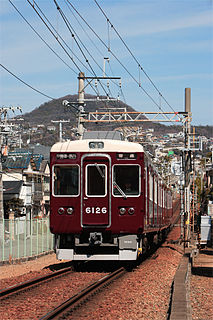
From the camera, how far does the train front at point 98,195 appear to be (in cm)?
1358

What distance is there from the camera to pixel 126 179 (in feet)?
44.8

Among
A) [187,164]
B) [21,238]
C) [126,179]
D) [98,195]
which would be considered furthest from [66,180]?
[187,164]

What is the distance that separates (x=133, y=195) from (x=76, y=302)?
4.73 m

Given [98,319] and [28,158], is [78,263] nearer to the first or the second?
[98,319]

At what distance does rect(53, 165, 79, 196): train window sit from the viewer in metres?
13.6

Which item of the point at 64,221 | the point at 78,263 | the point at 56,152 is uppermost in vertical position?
the point at 56,152

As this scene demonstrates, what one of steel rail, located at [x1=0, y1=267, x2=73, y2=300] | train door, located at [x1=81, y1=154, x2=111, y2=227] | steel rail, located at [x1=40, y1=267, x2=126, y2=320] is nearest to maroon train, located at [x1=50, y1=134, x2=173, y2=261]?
train door, located at [x1=81, y1=154, x2=111, y2=227]

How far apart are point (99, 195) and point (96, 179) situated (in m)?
0.40

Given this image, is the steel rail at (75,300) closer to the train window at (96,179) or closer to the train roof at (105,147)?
the train window at (96,179)

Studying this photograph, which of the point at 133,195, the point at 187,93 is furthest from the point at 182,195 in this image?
the point at 133,195

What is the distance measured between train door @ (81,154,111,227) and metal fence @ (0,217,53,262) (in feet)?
19.8

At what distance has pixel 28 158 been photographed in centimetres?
4556

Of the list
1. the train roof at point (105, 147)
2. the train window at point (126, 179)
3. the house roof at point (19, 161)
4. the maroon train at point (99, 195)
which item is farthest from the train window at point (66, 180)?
the house roof at point (19, 161)

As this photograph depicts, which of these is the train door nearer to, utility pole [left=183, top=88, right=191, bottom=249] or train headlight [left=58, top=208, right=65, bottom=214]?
train headlight [left=58, top=208, right=65, bottom=214]
